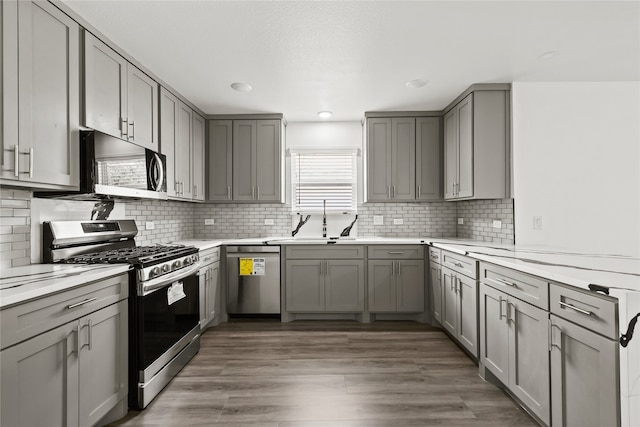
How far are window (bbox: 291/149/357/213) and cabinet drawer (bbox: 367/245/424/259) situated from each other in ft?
2.93

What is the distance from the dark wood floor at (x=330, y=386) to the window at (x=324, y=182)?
69.7 inches

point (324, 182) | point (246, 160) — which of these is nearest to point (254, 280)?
point (246, 160)

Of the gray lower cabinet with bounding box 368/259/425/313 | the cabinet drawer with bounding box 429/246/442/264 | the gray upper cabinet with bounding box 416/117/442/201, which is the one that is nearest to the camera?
the cabinet drawer with bounding box 429/246/442/264

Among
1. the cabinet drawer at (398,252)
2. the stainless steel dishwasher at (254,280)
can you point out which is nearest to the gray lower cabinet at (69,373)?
the stainless steel dishwasher at (254,280)

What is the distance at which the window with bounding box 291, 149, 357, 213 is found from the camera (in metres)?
4.56

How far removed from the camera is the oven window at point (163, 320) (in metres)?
2.12

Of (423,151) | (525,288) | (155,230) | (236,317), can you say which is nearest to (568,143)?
(423,151)

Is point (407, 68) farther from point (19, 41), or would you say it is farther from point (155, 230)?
point (155, 230)

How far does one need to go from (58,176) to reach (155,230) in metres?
1.68

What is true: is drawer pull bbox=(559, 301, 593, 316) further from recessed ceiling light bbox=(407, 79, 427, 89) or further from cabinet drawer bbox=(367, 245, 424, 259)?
recessed ceiling light bbox=(407, 79, 427, 89)

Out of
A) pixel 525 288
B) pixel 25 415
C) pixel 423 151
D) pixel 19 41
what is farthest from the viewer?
pixel 423 151

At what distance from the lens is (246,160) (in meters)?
4.26

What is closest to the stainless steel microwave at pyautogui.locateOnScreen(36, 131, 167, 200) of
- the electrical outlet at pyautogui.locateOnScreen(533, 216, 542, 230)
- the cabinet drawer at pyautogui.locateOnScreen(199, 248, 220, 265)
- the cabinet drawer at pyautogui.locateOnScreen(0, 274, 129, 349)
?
the cabinet drawer at pyautogui.locateOnScreen(0, 274, 129, 349)

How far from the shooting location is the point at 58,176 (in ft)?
6.44
